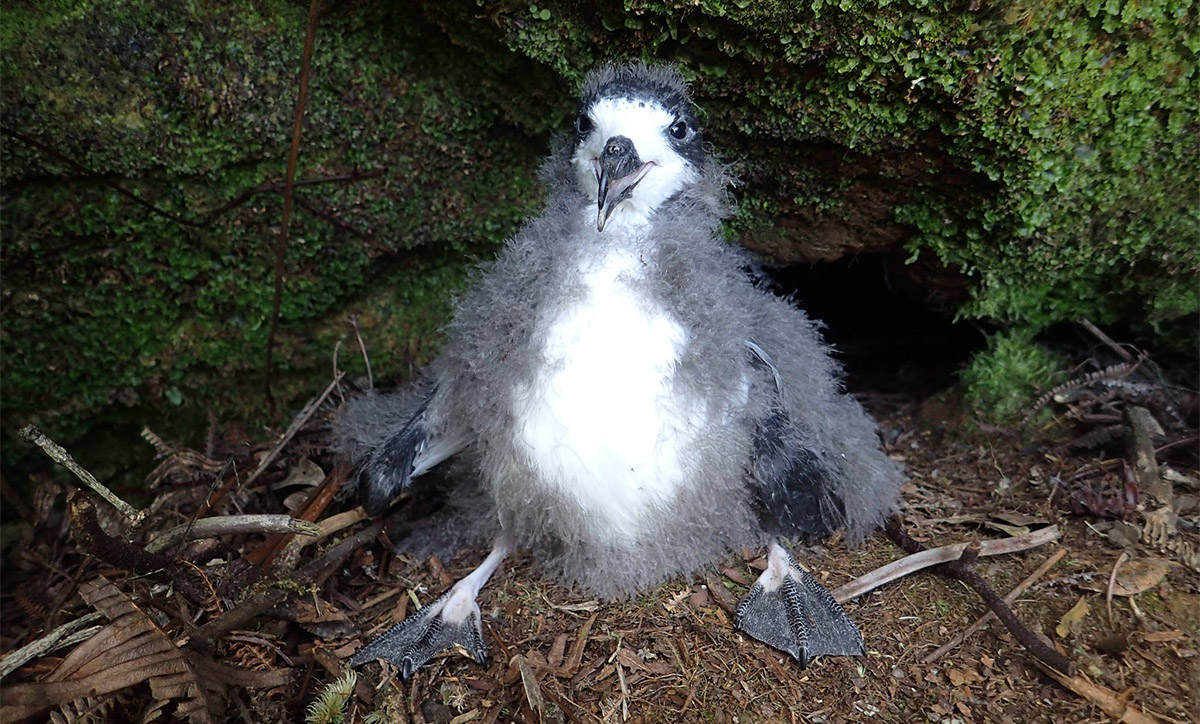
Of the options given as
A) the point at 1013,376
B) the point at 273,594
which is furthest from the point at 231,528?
the point at 1013,376

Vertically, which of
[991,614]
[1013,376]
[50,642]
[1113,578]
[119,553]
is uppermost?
[1013,376]

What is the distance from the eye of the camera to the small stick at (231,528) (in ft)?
5.29

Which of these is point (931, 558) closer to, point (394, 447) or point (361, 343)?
point (394, 447)

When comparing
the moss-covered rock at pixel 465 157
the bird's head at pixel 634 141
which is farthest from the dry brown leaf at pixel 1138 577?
the bird's head at pixel 634 141

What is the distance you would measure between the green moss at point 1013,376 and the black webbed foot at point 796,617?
3.02 ft

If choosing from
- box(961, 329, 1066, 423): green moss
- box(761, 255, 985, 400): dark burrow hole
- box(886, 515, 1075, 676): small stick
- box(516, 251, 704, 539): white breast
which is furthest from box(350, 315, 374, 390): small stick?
box(961, 329, 1066, 423): green moss

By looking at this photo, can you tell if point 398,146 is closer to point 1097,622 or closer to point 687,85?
point 687,85

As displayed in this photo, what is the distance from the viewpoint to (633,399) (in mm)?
1628

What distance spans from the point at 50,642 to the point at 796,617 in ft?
5.42

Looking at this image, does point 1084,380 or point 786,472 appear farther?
point 1084,380

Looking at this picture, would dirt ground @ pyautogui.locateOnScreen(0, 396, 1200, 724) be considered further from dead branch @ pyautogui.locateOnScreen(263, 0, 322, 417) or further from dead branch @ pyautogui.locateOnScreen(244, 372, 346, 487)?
dead branch @ pyautogui.locateOnScreen(263, 0, 322, 417)

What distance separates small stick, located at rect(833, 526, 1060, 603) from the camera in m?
1.85

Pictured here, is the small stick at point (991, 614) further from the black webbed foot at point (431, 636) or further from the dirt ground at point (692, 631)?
the black webbed foot at point (431, 636)

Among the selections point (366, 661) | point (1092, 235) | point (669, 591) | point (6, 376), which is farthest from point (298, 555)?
point (1092, 235)
